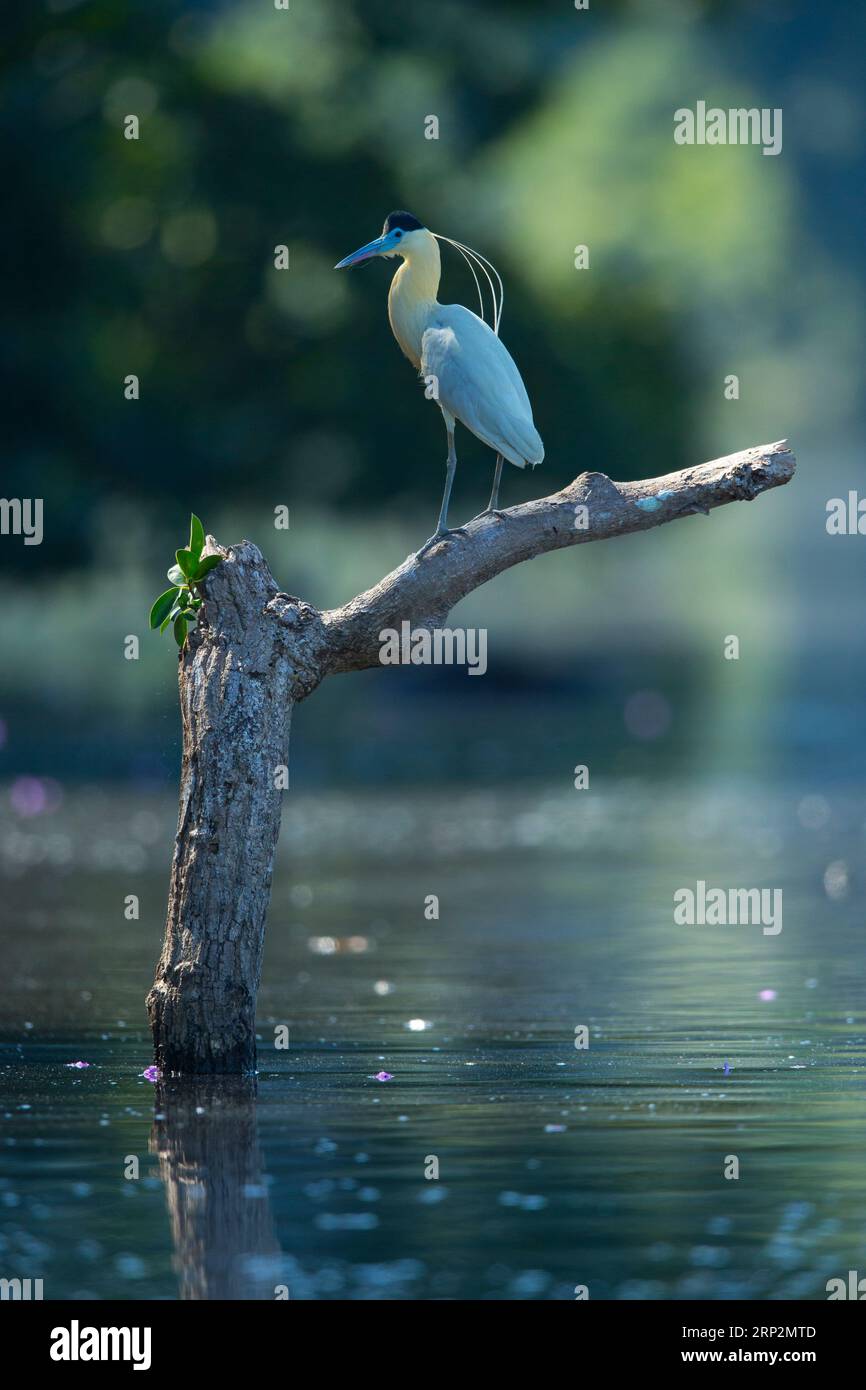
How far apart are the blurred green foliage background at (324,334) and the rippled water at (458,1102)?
39.2 ft

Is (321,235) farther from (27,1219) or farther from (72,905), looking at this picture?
(27,1219)

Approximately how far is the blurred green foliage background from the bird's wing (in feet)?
53.5

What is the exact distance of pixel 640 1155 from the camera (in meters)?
8.48

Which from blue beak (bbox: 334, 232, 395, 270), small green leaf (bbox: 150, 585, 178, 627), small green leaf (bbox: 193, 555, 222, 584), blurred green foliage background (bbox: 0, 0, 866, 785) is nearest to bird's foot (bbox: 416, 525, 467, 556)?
small green leaf (bbox: 193, 555, 222, 584)

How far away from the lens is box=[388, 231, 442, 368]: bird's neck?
11.3 m

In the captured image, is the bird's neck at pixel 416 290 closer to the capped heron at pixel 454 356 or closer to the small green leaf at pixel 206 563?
the capped heron at pixel 454 356

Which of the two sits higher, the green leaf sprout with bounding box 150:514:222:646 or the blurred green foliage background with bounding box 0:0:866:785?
the blurred green foliage background with bounding box 0:0:866:785

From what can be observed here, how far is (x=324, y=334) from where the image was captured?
3928cm

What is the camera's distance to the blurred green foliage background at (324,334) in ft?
121

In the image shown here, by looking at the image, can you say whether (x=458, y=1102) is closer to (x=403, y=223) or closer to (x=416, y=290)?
(x=416, y=290)

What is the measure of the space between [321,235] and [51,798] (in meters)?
16.2

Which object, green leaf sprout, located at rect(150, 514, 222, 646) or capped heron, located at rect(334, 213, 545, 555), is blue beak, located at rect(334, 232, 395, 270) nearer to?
capped heron, located at rect(334, 213, 545, 555)

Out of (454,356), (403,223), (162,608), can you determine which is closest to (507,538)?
(454,356)

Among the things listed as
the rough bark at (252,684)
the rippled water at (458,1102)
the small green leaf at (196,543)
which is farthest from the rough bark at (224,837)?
the rippled water at (458,1102)
